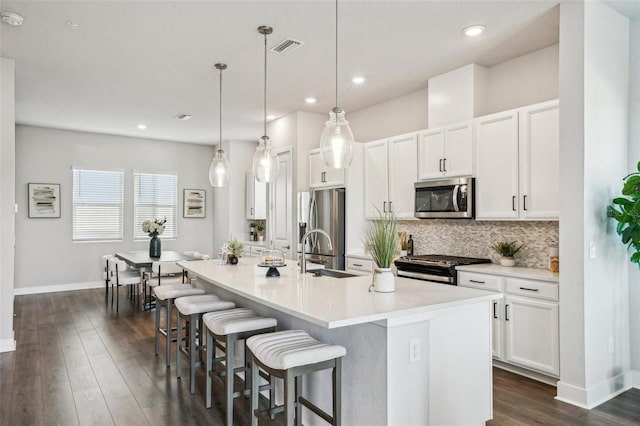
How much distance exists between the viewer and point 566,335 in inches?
119

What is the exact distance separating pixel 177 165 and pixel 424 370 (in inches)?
296

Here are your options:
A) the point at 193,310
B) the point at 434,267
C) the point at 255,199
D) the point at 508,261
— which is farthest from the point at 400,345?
the point at 255,199

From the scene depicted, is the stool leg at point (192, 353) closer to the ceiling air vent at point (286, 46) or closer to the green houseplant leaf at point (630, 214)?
the ceiling air vent at point (286, 46)

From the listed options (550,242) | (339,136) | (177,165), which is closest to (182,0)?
(339,136)

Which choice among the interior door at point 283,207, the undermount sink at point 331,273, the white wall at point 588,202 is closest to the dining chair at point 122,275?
the interior door at point 283,207

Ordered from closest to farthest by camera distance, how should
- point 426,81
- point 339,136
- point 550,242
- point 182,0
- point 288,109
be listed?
point 339,136
point 182,0
point 550,242
point 426,81
point 288,109

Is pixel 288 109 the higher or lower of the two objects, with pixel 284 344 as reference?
higher

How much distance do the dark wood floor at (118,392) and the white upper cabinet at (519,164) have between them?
4.72ft

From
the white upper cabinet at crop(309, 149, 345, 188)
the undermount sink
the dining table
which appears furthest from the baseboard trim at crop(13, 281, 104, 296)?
the undermount sink

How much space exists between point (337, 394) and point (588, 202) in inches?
88.4

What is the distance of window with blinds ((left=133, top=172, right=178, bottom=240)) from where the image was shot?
8078 millimetres

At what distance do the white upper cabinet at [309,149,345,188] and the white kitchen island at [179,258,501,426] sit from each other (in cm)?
277

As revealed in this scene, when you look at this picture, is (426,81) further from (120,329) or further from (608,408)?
(120,329)

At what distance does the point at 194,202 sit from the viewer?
8742 mm
